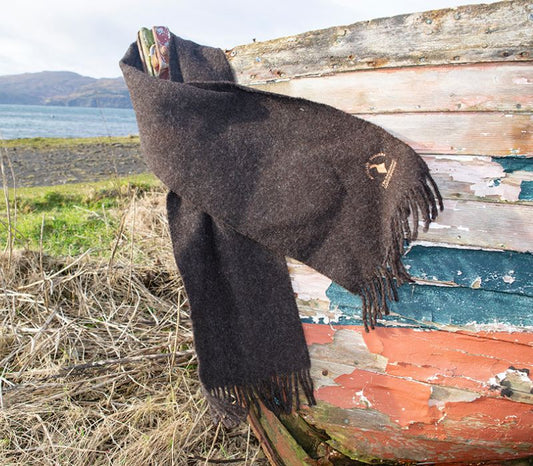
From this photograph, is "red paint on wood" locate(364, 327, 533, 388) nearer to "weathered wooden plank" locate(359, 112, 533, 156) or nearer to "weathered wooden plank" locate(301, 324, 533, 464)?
"weathered wooden plank" locate(301, 324, 533, 464)

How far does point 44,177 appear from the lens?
10594mm

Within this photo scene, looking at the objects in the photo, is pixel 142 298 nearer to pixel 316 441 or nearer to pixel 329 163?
pixel 316 441

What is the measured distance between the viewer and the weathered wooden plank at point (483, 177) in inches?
54.6

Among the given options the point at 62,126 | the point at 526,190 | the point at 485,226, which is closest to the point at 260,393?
the point at 485,226

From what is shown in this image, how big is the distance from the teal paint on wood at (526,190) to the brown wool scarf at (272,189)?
0.76 feet

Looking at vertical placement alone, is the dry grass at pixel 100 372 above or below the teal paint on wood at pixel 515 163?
below

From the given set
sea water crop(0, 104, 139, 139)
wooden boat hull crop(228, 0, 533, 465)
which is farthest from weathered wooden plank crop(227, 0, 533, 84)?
→ sea water crop(0, 104, 139, 139)

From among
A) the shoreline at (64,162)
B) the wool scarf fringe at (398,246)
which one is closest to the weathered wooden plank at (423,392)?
the wool scarf fringe at (398,246)

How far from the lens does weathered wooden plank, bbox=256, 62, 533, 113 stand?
4.37 feet

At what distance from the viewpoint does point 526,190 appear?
139 centimetres

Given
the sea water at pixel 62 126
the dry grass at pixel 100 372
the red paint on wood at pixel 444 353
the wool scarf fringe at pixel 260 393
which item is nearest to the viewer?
the red paint on wood at pixel 444 353

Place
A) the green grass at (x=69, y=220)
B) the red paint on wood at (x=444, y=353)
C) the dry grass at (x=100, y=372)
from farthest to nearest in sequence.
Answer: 1. the green grass at (x=69, y=220)
2. the dry grass at (x=100, y=372)
3. the red paint on wood at (x=444, y=353)

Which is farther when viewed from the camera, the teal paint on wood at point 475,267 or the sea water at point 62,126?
the sea water at point 62,126

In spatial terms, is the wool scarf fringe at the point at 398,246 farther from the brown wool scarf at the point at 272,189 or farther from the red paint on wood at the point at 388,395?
the red paint on wood at the point at 388,395
